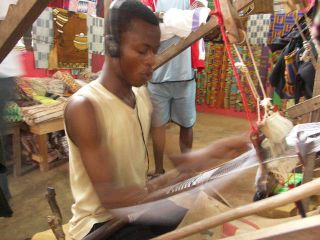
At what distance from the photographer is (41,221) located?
2566mm

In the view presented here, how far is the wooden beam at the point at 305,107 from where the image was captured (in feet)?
6.15

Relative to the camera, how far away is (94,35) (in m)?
4.66

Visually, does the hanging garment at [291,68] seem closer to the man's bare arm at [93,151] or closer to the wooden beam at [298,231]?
the man's bare arm at [93,151]

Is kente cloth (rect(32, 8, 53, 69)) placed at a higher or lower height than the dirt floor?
higher

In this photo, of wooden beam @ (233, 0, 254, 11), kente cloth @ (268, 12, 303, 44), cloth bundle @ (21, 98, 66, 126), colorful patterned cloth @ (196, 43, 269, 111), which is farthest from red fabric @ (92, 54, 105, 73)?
wooden beam @ (233, 0, 254, 11)

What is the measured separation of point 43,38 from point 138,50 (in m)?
3.25

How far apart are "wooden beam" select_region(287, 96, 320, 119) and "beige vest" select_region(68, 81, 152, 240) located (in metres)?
1.11

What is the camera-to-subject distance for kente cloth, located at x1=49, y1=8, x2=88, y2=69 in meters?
4.12

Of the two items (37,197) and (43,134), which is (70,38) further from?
(37,197)

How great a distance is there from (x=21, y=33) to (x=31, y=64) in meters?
2.96

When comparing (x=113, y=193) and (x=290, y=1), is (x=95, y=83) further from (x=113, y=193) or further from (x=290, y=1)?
(x=290, y=1)

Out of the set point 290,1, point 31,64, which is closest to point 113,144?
point 290,1

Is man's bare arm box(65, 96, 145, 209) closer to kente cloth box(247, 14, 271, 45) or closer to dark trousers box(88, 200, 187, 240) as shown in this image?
dark trousers box(88, 200, 187, 240)

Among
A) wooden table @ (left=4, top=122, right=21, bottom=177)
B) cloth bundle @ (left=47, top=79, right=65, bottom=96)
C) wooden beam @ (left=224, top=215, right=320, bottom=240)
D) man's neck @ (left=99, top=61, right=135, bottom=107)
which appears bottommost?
wooden table @ (left=4, top=122, right=21, bottom=177)
